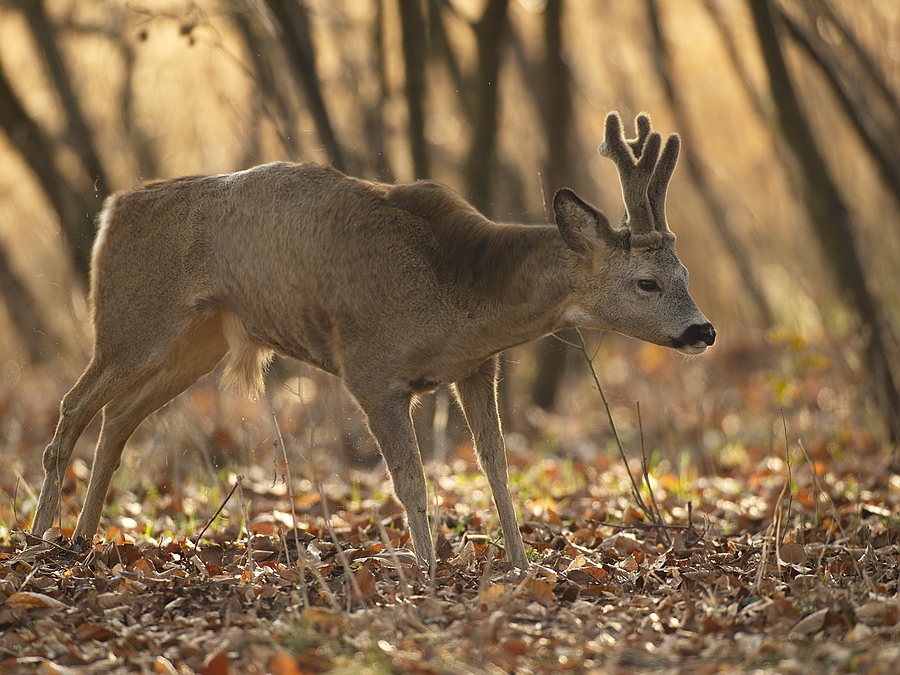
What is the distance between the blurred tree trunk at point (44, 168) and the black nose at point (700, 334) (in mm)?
6374

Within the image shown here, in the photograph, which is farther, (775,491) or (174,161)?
(174,161)

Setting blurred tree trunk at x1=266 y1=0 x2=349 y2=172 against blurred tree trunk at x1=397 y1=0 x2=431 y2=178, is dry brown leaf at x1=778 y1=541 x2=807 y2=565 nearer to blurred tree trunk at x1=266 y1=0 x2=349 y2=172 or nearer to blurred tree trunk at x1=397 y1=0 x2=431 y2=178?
blurred tree trunk at x1=266 y1=0 x2=349 y2=172

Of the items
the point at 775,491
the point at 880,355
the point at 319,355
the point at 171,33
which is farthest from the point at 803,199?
the point at 171,33

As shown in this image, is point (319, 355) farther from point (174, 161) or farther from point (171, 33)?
point (174, 161)

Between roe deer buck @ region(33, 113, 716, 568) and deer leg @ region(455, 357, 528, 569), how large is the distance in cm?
1

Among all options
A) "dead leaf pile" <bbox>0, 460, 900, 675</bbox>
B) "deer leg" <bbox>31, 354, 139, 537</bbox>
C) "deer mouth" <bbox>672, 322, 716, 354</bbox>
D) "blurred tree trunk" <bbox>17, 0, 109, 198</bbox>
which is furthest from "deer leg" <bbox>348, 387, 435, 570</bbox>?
"blurred tree trunk" <bbox>17, 0, 109, 198</bbox>

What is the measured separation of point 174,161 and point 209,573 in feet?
32.3

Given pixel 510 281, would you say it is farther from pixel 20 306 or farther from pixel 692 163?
pixel 692 163

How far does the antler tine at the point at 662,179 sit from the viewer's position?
18.9ft

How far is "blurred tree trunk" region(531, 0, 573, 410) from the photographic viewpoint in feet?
35.2

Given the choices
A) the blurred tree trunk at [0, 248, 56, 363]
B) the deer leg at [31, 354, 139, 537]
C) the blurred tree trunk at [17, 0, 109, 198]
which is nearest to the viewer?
the deer leg at [31, 354, 139, 537]

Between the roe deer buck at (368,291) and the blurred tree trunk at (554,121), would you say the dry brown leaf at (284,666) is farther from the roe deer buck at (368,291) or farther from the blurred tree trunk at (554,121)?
the blurred tree trunk at (554,121)

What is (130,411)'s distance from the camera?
673 cm

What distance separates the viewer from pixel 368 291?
5.98 metres
